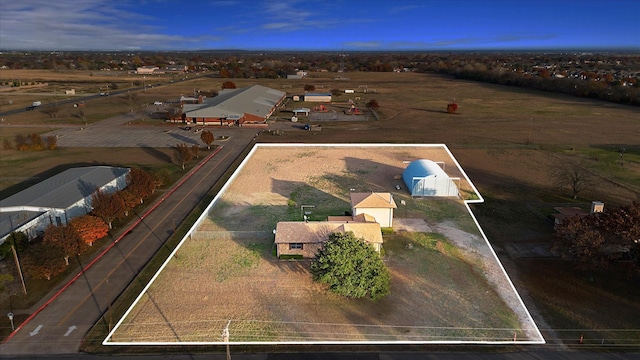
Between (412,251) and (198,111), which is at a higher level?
(198,111)

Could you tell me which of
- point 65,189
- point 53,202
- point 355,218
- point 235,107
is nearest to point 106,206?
point 53,202

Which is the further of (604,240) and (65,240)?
(65,240)

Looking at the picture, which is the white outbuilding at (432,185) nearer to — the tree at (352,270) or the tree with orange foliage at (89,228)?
the tree at (352,270)

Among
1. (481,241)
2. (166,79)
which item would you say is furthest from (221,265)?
(166,79)

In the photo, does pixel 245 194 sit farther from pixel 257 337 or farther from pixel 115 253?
pixel 257 337

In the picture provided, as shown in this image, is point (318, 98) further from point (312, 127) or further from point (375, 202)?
point (375, 202)

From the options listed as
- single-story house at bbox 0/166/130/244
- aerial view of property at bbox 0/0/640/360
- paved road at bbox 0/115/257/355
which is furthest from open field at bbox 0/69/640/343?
paved road at bbox 0/115/257/355
